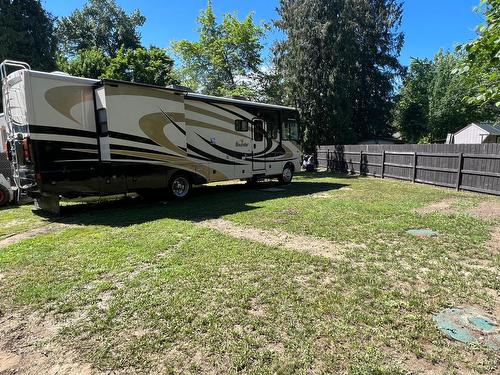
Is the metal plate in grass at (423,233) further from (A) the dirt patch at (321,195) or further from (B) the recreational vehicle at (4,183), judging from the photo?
(B) the recreational vehicle at (4,183)

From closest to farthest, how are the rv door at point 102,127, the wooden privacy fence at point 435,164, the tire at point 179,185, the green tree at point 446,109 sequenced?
the rv door at point 102,127
the tire at point 179,185
the wooden privacy fence at point 435,164
the green tree at point 446,109

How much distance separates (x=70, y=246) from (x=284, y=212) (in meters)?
4.47

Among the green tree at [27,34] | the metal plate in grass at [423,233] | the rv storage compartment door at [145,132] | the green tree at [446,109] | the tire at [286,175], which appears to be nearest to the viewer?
the metal plate in grass at [423,233]

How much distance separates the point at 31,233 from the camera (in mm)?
6410

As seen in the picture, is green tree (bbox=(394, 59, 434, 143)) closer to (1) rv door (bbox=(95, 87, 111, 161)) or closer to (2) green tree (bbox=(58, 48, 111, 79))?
(2) green tree (bbox=(58, 48, 111, 79))

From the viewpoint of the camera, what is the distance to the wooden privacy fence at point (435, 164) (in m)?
10.3

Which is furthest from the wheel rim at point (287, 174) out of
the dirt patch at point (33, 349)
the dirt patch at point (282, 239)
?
the dirt patch at point (33, 349)

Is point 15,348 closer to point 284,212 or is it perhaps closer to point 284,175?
point 284,212

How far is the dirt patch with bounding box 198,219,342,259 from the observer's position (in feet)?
16.5

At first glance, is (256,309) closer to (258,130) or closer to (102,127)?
(102,127)

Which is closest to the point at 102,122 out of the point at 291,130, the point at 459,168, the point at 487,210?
the point at 291,130

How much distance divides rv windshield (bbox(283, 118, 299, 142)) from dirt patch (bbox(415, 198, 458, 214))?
20.5 feet

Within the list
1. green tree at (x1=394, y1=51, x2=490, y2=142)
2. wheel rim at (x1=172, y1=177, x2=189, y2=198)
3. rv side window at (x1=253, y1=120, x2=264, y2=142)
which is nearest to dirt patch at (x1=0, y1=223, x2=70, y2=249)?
wheel rim at (x1=172, y1=177, x2=189, y2=198)

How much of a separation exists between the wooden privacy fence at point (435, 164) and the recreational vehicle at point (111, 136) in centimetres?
725
